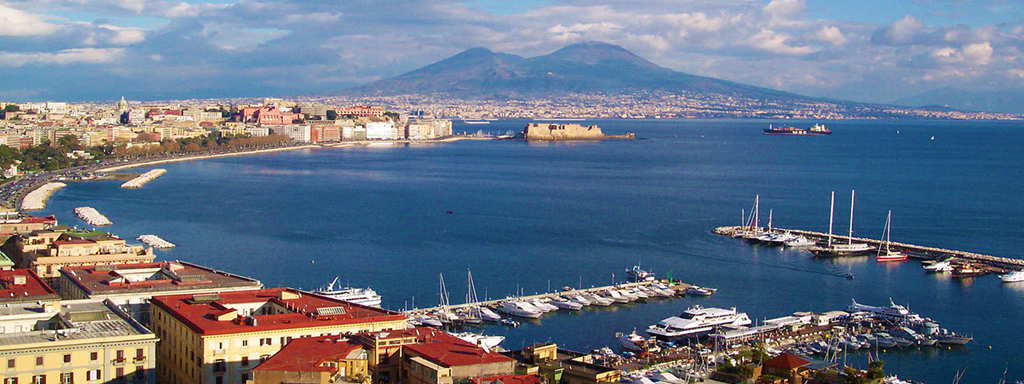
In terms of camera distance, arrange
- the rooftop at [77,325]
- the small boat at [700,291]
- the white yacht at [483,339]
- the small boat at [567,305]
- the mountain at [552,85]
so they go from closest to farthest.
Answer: the rooftop at [77,325] → the white yacht at [483,339] → the small boat at [567,305] → the small boat at [700,291] → the mountain at [552,85]

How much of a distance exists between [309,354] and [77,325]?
8.09 feet

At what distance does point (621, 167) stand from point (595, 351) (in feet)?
115

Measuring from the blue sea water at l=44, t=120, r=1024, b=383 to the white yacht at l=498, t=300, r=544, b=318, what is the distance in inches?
9.5

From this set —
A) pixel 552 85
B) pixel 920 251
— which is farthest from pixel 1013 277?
pixel 552 85

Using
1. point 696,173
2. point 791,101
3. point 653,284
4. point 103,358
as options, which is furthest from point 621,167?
point 791,101

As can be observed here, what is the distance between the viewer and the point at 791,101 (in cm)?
17950

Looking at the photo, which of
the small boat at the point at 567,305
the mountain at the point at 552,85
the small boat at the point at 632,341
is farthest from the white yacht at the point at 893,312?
the mountain at the point at 552,85

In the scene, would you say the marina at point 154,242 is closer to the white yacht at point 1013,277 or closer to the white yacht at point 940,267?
the white yacht at point 940,267

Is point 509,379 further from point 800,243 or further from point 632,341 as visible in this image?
point 800,243

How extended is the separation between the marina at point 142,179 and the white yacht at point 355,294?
19.5 m

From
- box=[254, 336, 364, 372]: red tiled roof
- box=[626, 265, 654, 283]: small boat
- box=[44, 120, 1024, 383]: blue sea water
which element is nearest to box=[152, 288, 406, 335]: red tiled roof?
box=[254, 336, 364, 372]: red tiled roof

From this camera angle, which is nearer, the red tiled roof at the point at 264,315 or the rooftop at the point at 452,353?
the rooftop at the point at 452,353

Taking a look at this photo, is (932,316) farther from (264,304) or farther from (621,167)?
(621,167)

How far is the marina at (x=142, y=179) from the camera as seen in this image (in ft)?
113
